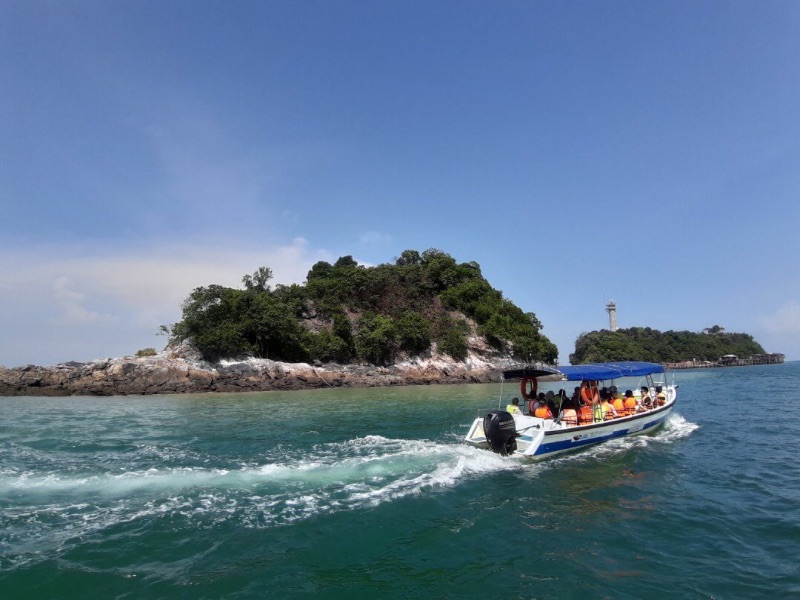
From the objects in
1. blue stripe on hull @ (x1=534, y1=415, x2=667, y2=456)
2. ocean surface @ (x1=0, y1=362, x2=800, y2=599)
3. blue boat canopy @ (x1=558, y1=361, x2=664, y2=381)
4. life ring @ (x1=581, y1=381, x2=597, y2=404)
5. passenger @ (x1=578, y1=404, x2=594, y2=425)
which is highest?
blue boat canopy @ (x1=558, y1=361, x2=664, y2=381)

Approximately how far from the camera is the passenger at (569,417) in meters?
14.3

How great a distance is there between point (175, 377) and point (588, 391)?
38.0m

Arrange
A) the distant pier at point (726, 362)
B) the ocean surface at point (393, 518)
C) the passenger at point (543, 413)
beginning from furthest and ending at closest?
the distant pier at point (726, 362)
the passenger at point (543, 413)
the ocean surface at point (393, 518)

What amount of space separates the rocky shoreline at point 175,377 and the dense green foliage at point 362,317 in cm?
261

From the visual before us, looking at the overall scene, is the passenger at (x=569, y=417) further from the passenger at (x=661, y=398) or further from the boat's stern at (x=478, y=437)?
the passenger at (x=661, y=398)

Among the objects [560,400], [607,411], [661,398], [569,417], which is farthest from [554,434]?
[661,398]

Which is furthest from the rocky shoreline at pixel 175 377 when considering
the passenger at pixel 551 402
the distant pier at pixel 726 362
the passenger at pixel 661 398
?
the distant pier at pixel 726 362

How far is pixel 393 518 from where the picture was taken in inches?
332

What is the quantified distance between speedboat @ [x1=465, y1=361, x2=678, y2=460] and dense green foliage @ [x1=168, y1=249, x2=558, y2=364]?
120ft

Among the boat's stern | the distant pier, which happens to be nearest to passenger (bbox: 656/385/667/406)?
the boat's stern

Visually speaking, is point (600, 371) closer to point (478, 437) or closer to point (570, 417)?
point (570, 417)

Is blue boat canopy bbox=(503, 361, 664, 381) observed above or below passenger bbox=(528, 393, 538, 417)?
above

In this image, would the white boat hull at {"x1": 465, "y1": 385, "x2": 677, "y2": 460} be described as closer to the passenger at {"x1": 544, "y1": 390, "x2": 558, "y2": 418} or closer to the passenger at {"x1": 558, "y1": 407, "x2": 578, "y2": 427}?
the passenger at {"x1": 558, "y1": 407, "x2": 578, "y2": 427}

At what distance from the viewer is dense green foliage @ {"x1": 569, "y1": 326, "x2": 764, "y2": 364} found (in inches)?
4037
